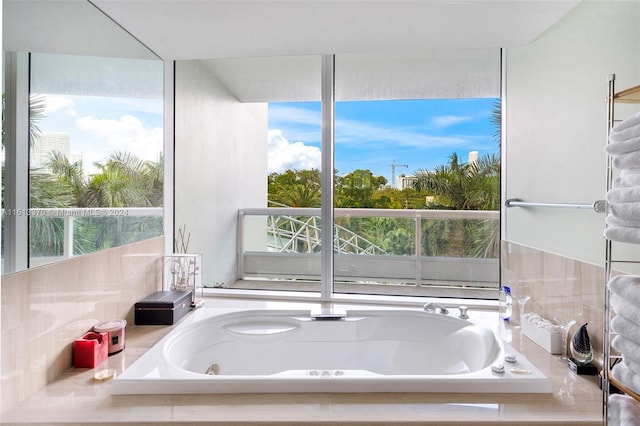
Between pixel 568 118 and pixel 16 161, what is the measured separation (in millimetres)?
2197

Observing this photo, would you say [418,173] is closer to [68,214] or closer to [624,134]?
[624,134]

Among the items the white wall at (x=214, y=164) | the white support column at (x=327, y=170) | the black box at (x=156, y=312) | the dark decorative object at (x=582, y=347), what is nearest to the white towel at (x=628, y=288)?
the dark decorative object at (x=582, y=347)

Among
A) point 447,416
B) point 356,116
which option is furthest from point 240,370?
point 356,116

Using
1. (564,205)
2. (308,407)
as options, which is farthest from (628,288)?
(308,407)

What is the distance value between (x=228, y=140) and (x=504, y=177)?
199 centimetres

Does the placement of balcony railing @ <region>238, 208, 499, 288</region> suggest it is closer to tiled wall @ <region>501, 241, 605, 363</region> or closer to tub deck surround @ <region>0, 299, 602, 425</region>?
tiled wall @ <region>501, 241, 605, 363</region>

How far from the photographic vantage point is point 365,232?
2.71 m

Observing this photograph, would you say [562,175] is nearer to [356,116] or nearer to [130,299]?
[356,116]

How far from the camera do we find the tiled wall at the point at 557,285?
149 cm

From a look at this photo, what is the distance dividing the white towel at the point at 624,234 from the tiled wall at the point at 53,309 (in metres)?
1.83

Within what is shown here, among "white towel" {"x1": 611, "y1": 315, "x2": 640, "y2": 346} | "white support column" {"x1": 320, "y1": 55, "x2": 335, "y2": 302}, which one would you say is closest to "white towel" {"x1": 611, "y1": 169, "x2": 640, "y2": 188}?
"white towel" {"x1": 611, "y1": 315, "x2": 640, "y2": 346}

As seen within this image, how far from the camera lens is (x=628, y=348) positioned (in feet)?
3.10

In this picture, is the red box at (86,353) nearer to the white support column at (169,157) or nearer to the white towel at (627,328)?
the white support column at (169,157)

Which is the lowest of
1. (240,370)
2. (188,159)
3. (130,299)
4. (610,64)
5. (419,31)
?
(240,370)
